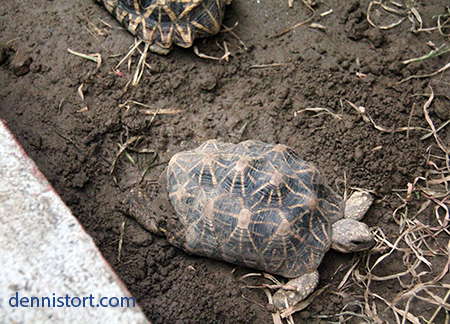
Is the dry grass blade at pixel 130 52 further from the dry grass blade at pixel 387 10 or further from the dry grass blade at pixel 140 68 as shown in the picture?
the dry grass blade at pixel 387 10

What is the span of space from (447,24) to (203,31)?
225 cm

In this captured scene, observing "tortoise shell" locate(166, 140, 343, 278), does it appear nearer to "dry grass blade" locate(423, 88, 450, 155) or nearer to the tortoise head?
the tortoise head

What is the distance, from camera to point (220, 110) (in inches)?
123

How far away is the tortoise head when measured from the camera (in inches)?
96.3

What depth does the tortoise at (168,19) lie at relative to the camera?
3.01m

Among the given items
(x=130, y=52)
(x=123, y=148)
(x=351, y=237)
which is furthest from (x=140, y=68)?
(x=351, y=237)

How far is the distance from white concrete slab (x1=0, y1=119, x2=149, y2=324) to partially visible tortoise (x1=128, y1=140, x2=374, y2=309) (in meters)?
0.78

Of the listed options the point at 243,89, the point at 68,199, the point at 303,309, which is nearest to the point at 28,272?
the point at 68,199

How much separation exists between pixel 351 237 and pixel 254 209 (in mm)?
699

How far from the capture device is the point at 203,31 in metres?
3.09

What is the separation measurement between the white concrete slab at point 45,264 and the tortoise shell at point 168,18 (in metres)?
1.61

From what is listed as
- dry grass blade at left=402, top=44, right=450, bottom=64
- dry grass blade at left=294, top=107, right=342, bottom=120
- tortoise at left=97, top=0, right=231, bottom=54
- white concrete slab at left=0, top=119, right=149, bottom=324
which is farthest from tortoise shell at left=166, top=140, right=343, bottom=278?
dry grass blade at left=402, top=44, right=450, bottom=64

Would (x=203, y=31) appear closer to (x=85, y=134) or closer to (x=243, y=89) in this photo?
(x=243, y=89)

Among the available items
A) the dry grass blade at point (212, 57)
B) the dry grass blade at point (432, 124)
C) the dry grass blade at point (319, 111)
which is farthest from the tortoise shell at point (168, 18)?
the dry grass blade at point (432, 124)
